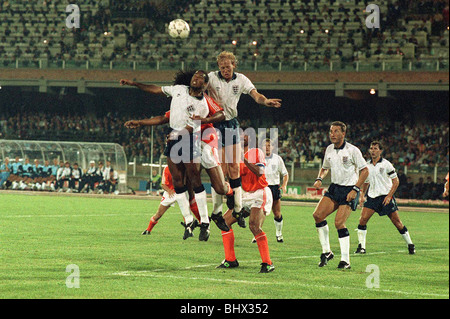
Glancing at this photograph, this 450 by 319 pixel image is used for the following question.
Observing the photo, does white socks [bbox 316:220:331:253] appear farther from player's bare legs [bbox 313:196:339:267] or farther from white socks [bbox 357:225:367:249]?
white socks [bbox 357:225:367:249]

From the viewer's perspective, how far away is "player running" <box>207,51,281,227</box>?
11.0m

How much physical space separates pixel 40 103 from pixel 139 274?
141 feet

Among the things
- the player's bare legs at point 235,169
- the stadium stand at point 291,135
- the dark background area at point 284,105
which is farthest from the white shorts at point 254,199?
the dark background area at point 284,105

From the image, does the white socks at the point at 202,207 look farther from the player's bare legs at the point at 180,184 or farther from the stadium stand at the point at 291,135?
the stadium stand at the point at 291,135

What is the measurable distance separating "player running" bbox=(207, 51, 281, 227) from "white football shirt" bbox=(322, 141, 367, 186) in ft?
6.00

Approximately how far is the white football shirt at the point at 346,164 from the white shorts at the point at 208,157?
2293 mm

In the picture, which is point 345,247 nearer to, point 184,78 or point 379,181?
point 184,78

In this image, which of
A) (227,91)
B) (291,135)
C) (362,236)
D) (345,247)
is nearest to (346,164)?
(345,247)

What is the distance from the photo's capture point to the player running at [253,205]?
1084 cm

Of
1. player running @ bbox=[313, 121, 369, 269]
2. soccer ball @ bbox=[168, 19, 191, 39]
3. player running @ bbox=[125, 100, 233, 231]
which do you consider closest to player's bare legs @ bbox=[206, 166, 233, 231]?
player running @ bbox=[125, 100, 233, 231]

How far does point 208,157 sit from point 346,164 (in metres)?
2.56

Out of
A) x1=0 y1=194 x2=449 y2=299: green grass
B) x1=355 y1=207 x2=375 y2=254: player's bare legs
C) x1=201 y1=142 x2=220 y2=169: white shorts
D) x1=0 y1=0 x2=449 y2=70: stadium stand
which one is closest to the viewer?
x1=0 y1=194 x2=449 y2=299: green grass

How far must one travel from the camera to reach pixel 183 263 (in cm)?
1184
